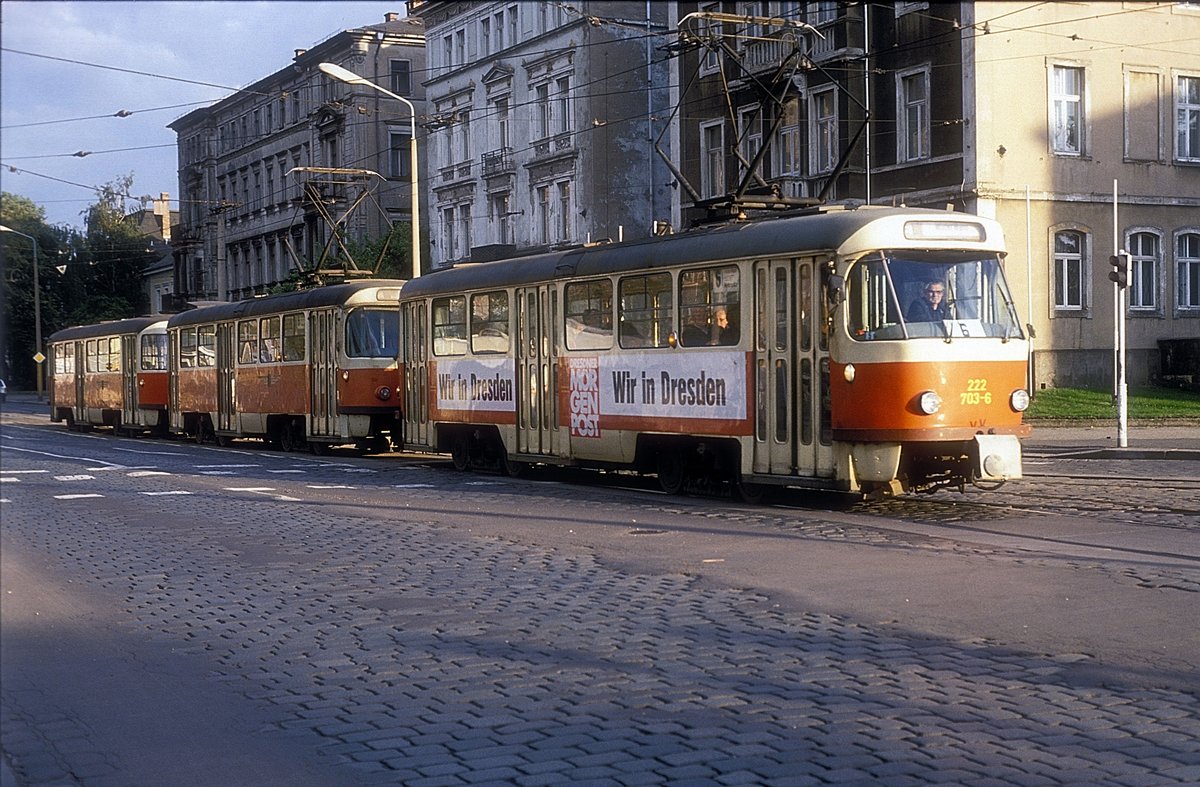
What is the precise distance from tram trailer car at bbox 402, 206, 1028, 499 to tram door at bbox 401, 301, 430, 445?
418 cm

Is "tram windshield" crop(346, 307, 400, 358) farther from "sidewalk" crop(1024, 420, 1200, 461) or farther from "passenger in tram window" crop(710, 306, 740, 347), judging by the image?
"passenger in tram window" crop(710, 306, 740, 347)

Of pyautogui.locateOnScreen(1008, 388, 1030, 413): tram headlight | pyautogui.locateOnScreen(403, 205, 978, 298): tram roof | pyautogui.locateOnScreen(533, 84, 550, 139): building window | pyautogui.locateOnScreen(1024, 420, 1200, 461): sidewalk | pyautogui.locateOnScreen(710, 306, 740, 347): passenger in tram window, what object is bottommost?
pyautogui.locateOnScreen(1024, 420, 1200, 461): sidewalk

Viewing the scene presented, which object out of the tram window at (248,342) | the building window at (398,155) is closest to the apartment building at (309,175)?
the building window at (398,155)

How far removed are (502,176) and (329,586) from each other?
40.3 metres

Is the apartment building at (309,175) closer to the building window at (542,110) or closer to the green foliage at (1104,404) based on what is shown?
the building window at (542,110)

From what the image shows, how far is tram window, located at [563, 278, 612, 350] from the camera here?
61.8 ft

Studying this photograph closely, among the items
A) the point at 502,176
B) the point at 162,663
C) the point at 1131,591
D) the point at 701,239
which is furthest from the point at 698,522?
Answer: the point at 502,176

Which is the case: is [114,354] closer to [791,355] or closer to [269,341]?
[269,341]

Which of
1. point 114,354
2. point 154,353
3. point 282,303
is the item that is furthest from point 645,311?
point 114,354

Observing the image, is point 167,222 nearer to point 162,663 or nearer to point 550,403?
point 550,403

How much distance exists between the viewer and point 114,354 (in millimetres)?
42719

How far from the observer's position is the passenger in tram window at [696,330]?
665 inches

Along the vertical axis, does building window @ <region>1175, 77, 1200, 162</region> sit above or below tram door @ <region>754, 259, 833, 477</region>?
above

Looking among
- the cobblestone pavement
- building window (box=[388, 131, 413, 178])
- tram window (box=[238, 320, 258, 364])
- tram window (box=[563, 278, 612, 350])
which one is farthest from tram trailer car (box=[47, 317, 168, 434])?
the cobblestone pavement
